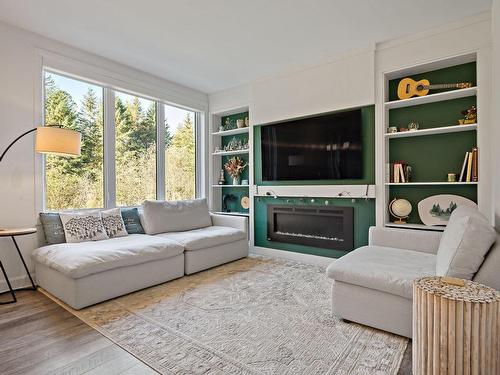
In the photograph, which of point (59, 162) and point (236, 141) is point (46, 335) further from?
point (236, 141)

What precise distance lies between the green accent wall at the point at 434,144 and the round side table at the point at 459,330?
83.0 inches

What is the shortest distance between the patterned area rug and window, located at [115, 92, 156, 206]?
1634mm

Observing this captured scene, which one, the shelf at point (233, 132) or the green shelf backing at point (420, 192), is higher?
the shelf at point (233, 132)

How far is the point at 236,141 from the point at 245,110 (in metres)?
0.54

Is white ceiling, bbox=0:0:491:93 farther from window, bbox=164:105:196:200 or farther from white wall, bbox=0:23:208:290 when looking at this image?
window, bbox=164:105:196:200

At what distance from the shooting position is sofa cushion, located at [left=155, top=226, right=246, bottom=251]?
3.35m

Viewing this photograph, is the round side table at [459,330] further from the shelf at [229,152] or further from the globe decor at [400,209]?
the shelf at [229,152]

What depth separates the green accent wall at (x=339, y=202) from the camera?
344 cm

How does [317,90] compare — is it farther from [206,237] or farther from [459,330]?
[459,330]

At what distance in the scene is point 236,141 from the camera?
492 cm

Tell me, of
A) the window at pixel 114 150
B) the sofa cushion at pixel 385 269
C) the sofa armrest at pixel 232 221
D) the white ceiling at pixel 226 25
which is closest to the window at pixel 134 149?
the window at pixel 114 150

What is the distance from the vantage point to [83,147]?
3570 millimetres

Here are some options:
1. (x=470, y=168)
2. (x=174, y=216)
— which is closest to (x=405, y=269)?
(x=470, y=168)

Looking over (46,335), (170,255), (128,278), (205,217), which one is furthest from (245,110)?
(46,335)
